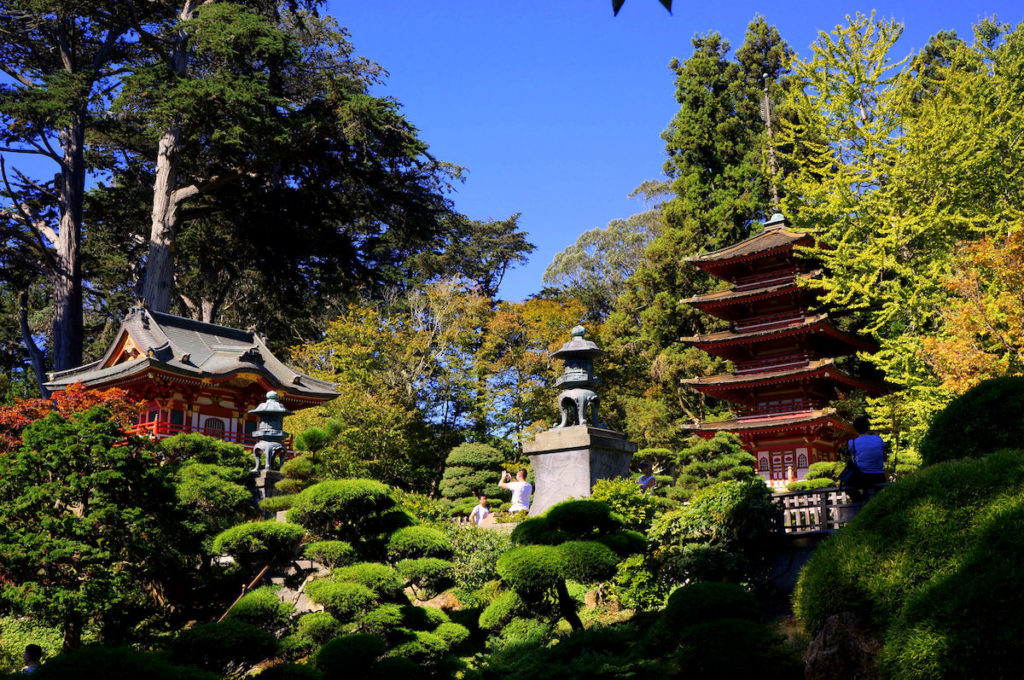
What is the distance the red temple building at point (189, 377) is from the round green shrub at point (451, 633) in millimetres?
12826

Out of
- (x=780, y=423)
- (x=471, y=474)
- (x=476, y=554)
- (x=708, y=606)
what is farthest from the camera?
(x=780, y=423)

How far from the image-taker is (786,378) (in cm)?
2502

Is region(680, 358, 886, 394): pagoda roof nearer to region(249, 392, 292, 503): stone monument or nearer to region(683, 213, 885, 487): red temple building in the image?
region(683, 213, 885, 487): red temple building

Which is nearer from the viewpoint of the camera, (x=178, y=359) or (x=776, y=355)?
(x=178, y=359)

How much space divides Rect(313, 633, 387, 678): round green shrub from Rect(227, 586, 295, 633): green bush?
4.51ft

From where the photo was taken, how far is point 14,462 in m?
10.4

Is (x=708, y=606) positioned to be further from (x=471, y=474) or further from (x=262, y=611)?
(x=471, y=474)

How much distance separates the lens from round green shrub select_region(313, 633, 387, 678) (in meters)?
8.45

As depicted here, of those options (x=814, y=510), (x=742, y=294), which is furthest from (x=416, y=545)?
(x=742, y=294)

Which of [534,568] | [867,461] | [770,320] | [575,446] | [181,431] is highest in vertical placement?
[770,320]

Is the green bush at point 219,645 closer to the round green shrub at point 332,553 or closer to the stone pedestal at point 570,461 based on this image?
the round green shrub at point 332,553

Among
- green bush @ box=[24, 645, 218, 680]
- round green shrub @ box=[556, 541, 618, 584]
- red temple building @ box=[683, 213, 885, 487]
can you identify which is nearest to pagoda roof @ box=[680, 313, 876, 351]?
red temple building @ box=[683, 213, 885, 487]

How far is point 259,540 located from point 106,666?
15.4ft

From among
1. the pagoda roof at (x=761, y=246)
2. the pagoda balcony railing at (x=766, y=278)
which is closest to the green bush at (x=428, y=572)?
the pagoda roof at (x=761, y=246)
